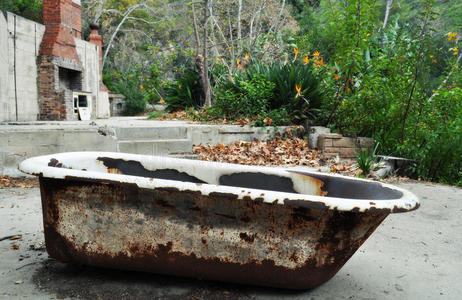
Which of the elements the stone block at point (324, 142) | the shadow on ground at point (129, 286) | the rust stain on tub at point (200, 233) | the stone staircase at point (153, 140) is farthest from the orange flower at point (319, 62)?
the shadow on ground at point (129, 286)

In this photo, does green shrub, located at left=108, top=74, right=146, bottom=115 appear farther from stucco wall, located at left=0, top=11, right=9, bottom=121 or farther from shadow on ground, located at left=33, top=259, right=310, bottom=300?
shadow on ground, located at left=33, top=259, right=310, bottom=300

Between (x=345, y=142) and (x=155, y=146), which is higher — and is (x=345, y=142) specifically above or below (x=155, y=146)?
above

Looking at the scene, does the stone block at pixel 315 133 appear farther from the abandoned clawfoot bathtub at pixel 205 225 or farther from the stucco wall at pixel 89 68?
the stucco wall at pixel 89 68

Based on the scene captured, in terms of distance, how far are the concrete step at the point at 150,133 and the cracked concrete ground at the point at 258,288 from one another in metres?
2.25

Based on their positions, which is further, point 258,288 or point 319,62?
point 319,62

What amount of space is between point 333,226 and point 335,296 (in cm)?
47

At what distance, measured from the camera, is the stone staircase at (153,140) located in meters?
5.04

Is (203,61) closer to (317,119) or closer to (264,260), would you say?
(317,119)

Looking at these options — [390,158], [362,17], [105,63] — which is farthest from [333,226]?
[105,63]

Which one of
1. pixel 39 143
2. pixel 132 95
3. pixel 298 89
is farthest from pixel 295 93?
pixel 132 95

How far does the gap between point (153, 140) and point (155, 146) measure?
0.14 meters

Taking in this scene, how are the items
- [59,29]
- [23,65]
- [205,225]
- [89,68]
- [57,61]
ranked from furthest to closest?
[89,68], [59,29], [57,61], [23,65], [205,225]

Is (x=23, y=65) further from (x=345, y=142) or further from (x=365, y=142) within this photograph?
(x=365, y=142)

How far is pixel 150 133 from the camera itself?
535 cm
